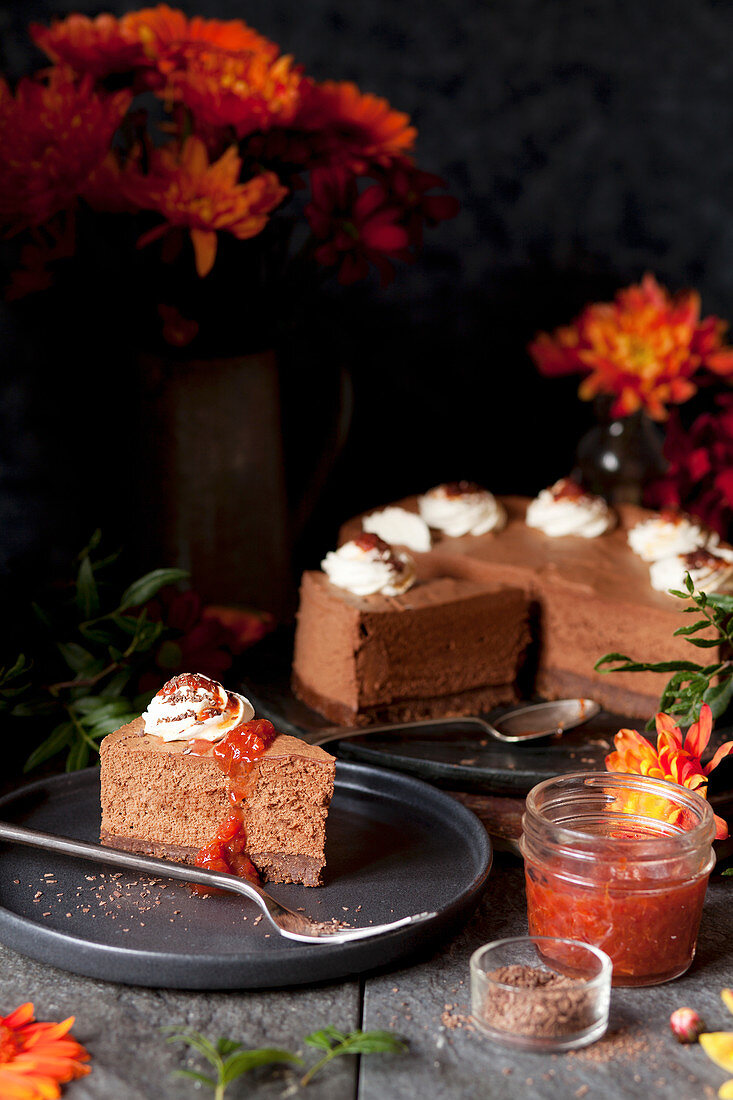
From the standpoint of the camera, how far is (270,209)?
2.30m

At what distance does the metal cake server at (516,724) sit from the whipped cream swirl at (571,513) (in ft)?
1.55

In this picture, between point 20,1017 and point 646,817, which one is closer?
point 20,1017

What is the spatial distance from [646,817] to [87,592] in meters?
1.11

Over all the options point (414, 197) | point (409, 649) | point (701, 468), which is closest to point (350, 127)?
point (414, 197)

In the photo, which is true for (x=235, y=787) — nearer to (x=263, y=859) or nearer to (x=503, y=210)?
(x=263, y=859)

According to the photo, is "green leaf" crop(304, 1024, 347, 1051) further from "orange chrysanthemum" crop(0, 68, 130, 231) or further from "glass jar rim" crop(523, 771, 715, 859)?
"orange chrysanthemum" crop(0, 68, 130, 231)

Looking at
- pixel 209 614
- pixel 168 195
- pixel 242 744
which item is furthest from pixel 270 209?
pixel 242 744

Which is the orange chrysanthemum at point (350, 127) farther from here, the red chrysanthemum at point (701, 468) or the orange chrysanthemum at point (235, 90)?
the red chrysanthemum at point (701, 468)

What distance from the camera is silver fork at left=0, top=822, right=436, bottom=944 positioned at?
1.60 metres

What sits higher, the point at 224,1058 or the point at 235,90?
the point at 235,90

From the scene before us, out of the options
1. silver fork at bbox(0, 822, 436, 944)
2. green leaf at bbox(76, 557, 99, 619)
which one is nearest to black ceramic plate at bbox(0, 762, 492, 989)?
silver fork at bbox(0, 822, 436, 944)

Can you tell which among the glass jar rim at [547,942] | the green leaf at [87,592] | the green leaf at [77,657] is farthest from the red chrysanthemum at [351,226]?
the glass jar rim at [547,942]

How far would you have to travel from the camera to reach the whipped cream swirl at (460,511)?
2719 mm

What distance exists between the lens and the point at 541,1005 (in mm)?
1465
